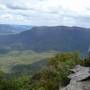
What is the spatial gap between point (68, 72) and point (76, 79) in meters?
16.5

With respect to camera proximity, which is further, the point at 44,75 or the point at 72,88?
the point at 44,75

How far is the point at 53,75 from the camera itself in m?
96.6

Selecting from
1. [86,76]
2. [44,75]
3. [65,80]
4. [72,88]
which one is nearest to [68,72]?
[65,80]

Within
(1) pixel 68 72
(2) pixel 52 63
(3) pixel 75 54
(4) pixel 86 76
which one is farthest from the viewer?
(3) pixel 75 54

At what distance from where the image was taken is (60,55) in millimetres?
116688

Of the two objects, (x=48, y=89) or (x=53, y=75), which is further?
(x=53, y=75)

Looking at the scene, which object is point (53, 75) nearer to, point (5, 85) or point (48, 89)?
point (48, 89)

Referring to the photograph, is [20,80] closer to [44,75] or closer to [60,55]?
[44,75]

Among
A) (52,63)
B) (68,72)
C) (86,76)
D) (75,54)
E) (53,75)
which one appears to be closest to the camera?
(86,76)

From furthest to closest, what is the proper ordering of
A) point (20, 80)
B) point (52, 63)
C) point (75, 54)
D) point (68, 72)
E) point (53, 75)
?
point (75, 54)
point (52, 63)
point (53, 75)
point (68, 72)
point (20, 80)

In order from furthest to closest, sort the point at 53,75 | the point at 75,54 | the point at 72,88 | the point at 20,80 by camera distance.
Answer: the point at 75,54 < the point at 53,75 < the point at 20,80 < the point at 72,88

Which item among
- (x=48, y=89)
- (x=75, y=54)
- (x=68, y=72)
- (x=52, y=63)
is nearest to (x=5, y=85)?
(x=48, y=89)

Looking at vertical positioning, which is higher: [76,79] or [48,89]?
[76,79]

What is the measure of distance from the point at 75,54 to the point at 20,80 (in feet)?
137
